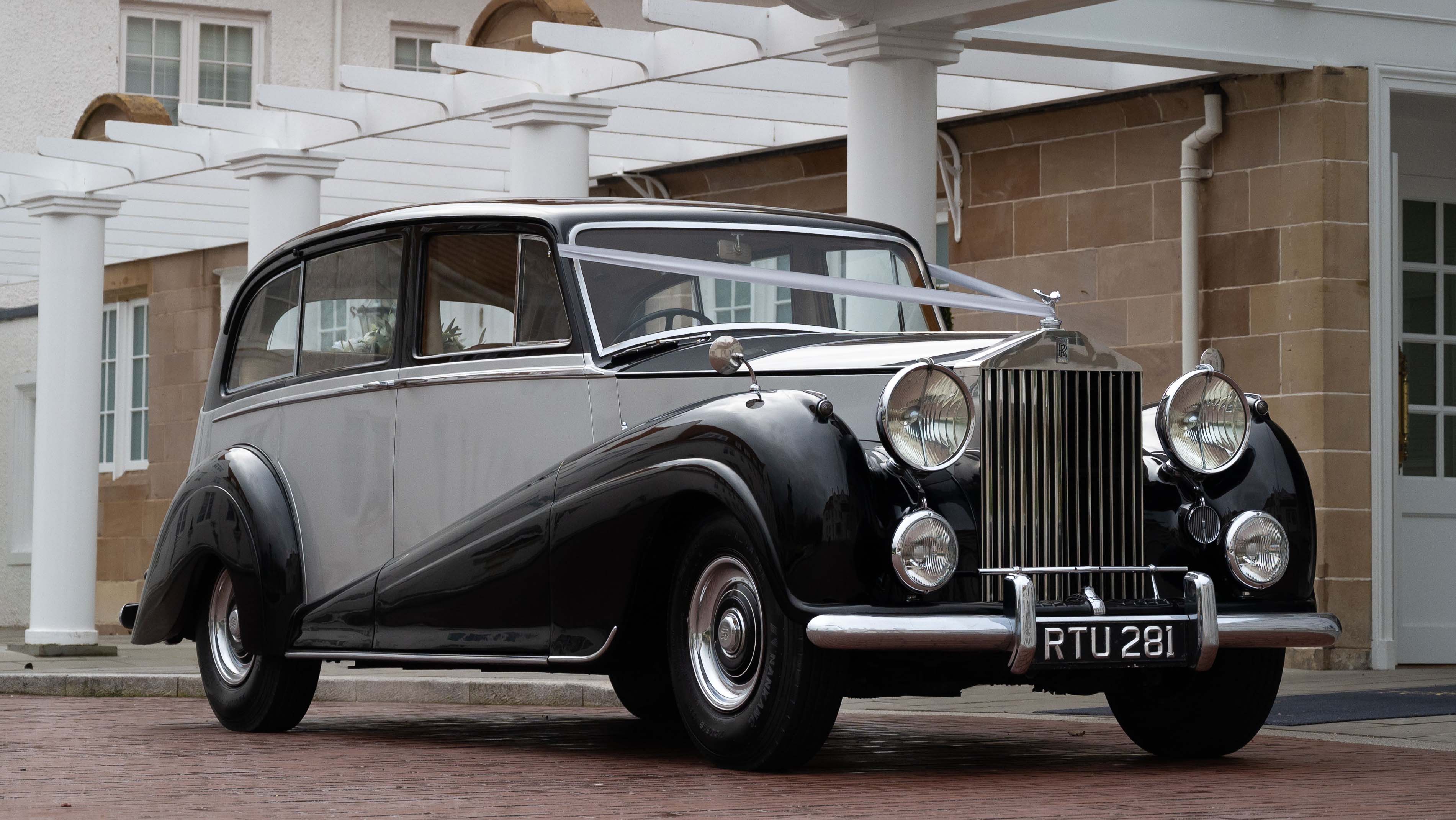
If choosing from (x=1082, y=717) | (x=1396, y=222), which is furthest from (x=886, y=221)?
(x=1396, y=222)

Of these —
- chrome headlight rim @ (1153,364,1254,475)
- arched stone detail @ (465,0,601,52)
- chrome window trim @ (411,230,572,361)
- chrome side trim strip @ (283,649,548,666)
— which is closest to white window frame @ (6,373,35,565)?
arched stone detail @ (465,0,601,52)

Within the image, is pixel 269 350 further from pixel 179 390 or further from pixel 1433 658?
pixel 179 390

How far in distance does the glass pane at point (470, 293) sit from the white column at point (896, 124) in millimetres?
2791

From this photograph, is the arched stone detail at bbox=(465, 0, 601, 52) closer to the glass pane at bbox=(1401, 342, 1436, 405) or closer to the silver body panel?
the glass pane at bbox=(1401, 342, 1436, 405)

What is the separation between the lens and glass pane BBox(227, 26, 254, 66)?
69.9ft

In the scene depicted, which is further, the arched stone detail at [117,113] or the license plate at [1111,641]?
the arched stone detail at [117,113]

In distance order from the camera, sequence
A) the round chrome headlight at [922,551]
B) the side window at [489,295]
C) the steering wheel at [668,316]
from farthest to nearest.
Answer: the side window at [489,295] < the steering wheel at [668,316] < the round chrome headlight at [922,551]

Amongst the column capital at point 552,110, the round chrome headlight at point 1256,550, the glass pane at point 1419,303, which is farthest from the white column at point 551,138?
the round chrome headlight at point 1256,550

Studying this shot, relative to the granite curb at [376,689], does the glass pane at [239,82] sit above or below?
above

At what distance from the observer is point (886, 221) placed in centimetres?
955

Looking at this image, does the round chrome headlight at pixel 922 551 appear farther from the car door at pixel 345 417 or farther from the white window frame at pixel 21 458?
the white window frame at pixel 21 458

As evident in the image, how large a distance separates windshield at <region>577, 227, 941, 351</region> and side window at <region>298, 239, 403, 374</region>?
919 mm

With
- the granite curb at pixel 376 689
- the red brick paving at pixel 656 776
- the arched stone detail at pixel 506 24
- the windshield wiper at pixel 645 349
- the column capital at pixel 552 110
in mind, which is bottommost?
the granite curb at pixel 376 689

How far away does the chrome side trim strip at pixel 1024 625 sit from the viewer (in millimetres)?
5352
